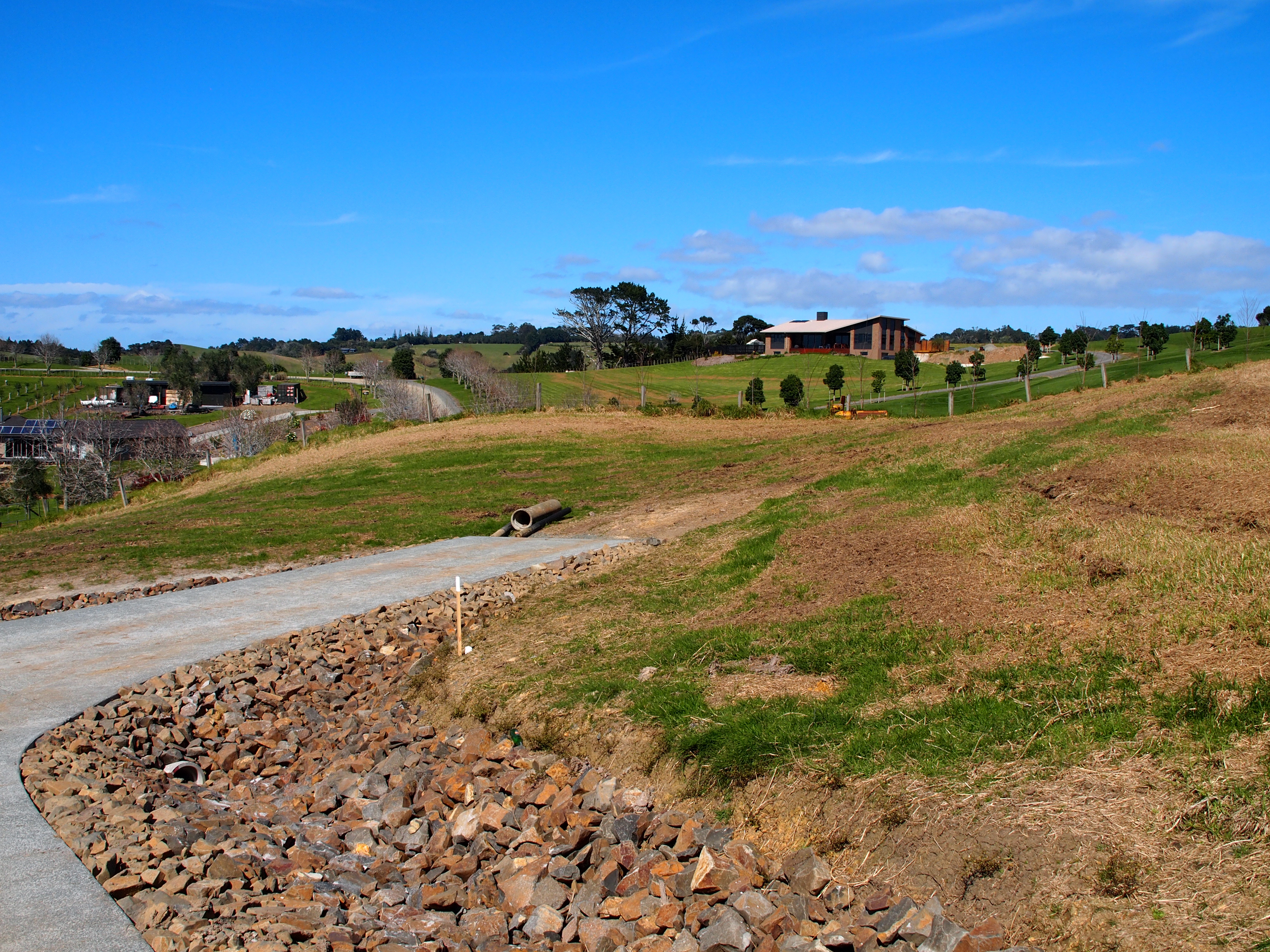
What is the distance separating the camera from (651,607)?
923 cm

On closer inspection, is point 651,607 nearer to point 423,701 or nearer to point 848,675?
point 423,701

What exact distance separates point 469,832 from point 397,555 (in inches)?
357

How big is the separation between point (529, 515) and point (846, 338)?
69.3 metres

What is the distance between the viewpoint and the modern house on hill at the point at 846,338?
80.3 m

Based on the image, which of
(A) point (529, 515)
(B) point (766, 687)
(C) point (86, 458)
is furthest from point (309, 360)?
(B) point (766, 687)

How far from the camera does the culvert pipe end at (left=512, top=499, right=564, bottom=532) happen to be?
15945 millimetres

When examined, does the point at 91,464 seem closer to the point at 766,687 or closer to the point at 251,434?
the point at 251,434

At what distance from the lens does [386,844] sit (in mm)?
5922

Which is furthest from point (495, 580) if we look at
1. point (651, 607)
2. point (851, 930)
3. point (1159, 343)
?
point (1159, 343)

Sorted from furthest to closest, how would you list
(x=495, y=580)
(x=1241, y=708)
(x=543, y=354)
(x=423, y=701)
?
(x=543, y=354) < (x=495, y=580) < (x=423, y=701) < (x=1241, y=708)

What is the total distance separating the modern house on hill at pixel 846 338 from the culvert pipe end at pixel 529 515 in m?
64.8

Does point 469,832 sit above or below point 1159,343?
below

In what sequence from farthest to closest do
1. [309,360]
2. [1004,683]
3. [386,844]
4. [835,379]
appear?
[309,360]
[835,379]
[386,844]
[1004,683]

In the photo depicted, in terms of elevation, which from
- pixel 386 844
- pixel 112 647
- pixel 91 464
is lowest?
pixel 386 844
